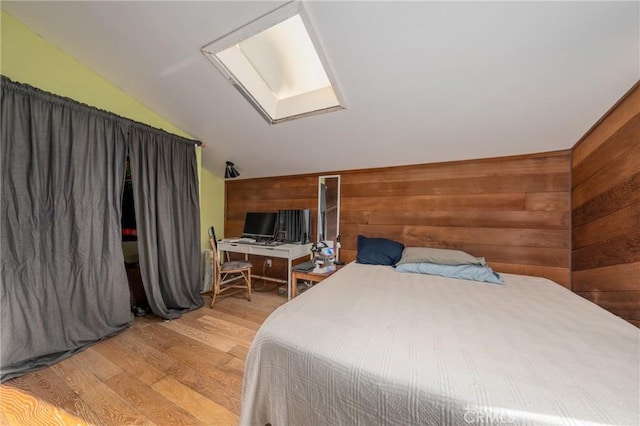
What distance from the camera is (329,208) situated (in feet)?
10.4

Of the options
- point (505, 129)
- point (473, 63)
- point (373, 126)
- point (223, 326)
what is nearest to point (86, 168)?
point (223, 326)

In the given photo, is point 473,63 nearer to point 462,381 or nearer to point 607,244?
point 607,244

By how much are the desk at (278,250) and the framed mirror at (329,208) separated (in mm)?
319

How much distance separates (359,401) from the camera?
0.79 meters

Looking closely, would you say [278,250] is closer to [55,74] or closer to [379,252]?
[379,252]

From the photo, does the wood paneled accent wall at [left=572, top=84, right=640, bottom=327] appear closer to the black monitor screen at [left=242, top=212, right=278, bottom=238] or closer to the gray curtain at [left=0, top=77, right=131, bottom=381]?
the black monitor screen at [left=242, top=212, right=278, bottom=238]

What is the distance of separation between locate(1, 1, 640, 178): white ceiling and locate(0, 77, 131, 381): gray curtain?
1.98 feet

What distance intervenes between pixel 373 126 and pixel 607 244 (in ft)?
6.29

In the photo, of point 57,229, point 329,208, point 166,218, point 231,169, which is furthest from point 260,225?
point 57,229

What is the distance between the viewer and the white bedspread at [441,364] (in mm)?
671

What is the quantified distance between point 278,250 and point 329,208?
924 mm

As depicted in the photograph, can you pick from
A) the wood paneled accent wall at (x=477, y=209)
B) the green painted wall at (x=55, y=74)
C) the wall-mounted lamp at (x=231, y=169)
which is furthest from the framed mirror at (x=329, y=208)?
the green painted wall at (x=55, y=74)

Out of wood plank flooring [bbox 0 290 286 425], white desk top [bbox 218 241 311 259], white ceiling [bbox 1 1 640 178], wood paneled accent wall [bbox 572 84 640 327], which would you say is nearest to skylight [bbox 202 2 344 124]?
white ceiling [bbox 1 1 640 178]

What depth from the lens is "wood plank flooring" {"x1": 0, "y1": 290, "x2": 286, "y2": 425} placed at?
123 centimetres
